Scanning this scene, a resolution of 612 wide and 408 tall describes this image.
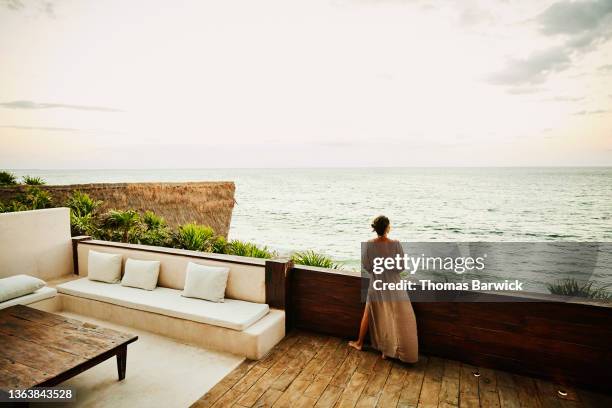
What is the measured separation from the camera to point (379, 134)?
91.5 ft

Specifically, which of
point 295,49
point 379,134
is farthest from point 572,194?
point 295,49

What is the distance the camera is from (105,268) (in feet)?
13.3

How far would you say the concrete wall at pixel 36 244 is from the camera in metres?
4.05

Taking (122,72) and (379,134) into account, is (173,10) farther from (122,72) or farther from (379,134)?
(379,134)

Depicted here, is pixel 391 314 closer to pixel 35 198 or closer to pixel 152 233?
pixel 152 233

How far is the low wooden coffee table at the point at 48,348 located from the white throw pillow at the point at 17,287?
1.88ft

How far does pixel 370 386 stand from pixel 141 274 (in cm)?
293

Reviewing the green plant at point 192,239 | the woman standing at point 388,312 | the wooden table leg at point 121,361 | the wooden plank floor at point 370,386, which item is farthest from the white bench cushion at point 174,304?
the green plant at point 192,239

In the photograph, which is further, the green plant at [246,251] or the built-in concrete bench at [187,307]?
the green plant at [246,251]

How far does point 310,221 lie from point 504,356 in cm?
1951

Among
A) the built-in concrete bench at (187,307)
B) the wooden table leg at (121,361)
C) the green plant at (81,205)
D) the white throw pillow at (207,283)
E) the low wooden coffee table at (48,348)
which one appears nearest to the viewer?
the low wooden coffee table at (48,348)

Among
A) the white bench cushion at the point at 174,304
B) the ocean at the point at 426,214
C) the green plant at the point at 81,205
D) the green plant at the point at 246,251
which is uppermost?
the green plant at the point at 81,205

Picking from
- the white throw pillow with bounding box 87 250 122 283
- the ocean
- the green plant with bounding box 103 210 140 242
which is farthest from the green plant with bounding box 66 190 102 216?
the ocean

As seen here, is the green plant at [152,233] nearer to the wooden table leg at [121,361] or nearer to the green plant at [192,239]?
the green plant at [192,239]
